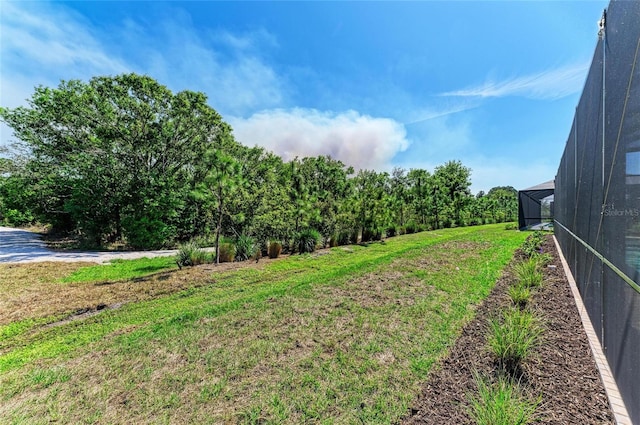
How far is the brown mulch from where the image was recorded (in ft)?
5.94

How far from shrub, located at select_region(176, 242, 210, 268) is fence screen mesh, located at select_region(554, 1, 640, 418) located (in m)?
8.18

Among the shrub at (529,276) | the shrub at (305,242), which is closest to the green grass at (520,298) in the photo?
the shrub at (529,276)

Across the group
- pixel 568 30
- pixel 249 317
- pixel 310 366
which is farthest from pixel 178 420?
pixel 568 30

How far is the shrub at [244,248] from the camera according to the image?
8.65m

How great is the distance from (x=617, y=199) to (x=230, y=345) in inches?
156

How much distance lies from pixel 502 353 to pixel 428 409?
0.93 meters

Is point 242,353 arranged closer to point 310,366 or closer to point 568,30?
point 310,366

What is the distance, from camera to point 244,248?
8.72 meters

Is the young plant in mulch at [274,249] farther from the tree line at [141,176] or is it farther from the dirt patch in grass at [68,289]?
the dirt patch in grass at [68,289]

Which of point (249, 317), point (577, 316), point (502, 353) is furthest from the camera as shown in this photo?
point (249, 317)

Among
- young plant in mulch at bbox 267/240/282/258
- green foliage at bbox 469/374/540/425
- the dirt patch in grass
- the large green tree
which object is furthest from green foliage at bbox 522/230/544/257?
the large green tree

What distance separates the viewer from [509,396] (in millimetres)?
1757

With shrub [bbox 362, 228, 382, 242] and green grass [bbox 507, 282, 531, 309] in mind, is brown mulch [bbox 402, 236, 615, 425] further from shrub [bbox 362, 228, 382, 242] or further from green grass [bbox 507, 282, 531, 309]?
shrub [bbox 362, 228, 382, 242]

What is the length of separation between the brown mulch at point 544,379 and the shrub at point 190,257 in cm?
701
